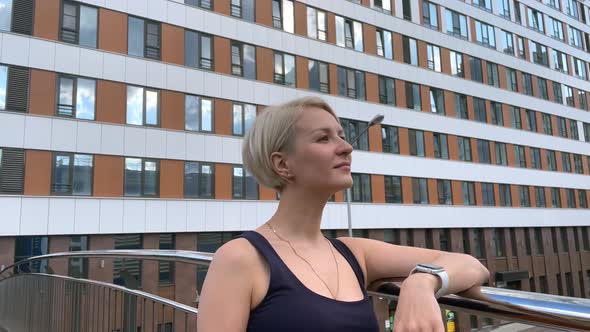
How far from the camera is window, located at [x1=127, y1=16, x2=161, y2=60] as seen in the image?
23.1 meters

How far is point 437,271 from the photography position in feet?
5.58

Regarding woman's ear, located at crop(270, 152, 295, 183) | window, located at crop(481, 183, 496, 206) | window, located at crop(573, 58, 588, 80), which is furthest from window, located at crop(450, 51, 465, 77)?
woman's ear, located at crop(270, 152, 295, 183)

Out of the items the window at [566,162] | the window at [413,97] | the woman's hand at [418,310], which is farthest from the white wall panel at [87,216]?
the window at [566,162]

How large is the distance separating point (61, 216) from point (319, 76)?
1637cm

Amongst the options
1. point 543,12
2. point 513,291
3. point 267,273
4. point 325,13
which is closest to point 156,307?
point 267,273

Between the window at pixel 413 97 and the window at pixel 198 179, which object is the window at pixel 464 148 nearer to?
the window at pixel 413 97

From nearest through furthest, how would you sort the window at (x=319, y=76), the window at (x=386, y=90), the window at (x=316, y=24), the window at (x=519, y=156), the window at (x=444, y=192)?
the window at (x=319, y=76) < the window at (x=316, y=24) < the window at (x=386, y=90) < the window at (x=444, y=192) < the window at (x=519, y=156)

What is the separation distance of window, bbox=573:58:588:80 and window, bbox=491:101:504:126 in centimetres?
1580

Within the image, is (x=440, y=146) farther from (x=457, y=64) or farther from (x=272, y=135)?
(x=272, y=135)

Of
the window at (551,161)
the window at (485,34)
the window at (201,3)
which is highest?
the window at (485,34)

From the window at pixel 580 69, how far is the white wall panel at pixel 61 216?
161ft

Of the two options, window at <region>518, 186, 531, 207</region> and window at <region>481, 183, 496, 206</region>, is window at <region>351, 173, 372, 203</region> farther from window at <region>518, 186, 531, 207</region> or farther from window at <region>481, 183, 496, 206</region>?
window at <region>518, 186, 531, 207</region>

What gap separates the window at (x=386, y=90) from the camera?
3192cm

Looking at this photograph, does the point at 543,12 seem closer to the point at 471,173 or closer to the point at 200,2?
the point at 471,173
